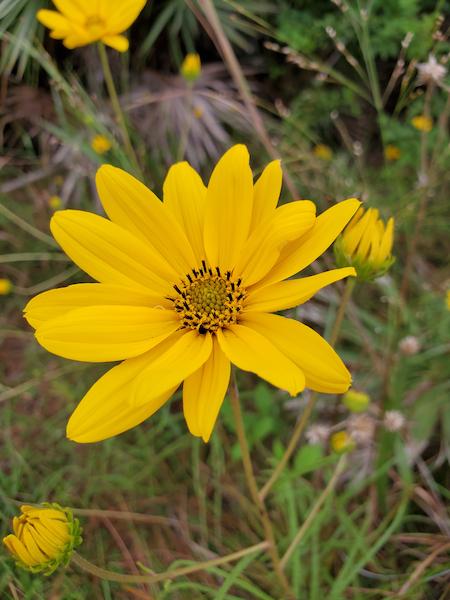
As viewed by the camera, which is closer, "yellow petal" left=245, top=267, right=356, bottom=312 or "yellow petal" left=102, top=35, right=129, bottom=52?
"yellow petal" left=245, top=267, right=356, bottom=312

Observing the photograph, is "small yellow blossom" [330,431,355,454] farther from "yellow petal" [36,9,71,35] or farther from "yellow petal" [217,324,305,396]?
"yellow petal" [36,9,71,35]

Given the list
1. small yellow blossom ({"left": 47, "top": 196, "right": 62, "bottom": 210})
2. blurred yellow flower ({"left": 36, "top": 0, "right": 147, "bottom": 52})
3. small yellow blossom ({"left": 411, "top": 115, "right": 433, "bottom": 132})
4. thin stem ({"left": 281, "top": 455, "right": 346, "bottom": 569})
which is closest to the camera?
thin stem ({"left": 281, "top": 455, "right": 346, "bottom": 569})

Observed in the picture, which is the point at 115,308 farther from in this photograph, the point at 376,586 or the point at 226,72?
the point at 226,72

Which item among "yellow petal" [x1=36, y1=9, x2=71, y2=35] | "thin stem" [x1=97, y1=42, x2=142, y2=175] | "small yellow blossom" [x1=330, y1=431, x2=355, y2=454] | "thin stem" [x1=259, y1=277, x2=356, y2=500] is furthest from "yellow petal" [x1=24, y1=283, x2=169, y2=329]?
"yellow petal" [x1=36, y1=9, x2=71, y2=35]

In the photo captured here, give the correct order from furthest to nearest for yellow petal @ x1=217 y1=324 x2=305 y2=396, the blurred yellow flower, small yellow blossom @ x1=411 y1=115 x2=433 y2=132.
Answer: small yellow blossom @ x1=411 y1=115 x2=433 y2=132 → the blurred yellow flower → yellow petal @ x1=217 y1=324 x2=305 y2=396

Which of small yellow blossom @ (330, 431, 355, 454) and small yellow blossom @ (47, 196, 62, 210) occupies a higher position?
small yellow blossom @ (47, 196, 62, 210)

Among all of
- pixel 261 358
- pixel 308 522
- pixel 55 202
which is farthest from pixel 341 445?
pixel 55 202

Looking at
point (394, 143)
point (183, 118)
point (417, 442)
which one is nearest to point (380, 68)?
point (394, 143)

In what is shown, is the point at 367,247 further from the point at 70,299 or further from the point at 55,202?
the point at 55,202
